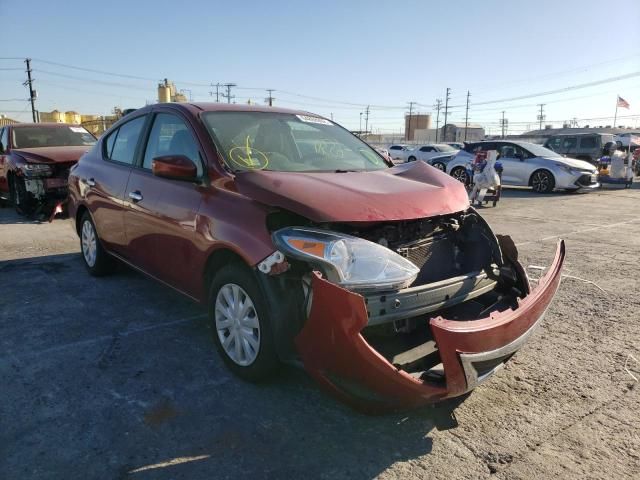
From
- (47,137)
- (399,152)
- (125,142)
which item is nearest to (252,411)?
(125,142)

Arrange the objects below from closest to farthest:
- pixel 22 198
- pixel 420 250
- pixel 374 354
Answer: pixel 374 354, pixel 420 250, pixel 22 198

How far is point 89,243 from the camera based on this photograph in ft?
17.1

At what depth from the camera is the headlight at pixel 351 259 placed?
2338 millimetres

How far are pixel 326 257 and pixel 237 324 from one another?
92 centimetres

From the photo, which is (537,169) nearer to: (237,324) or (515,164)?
(515,164)

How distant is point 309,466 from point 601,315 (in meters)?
3.13

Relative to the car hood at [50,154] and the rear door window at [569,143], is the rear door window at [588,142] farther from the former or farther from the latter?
the car hood at [50,154]

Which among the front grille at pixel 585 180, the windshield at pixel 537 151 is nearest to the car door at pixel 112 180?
the front grille at pixel 585 180

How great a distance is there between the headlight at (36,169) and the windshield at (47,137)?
113 centimetres

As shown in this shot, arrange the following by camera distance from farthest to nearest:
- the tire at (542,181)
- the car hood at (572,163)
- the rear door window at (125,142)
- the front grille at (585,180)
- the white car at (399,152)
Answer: the white car at (399,152) < the tire at (542,181) < the car hood at (572,163) < the front grille at (585,180) < the rear door window at (125,142)

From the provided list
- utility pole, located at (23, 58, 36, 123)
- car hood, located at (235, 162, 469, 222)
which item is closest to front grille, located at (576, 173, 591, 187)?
car hood, located at (235, 162, 469, 222)

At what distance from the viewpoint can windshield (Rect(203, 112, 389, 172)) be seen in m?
3.38

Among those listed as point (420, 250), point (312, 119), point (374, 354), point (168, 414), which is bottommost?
point (168, 414)

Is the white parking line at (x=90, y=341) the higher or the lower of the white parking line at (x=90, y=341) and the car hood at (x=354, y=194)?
the lower
